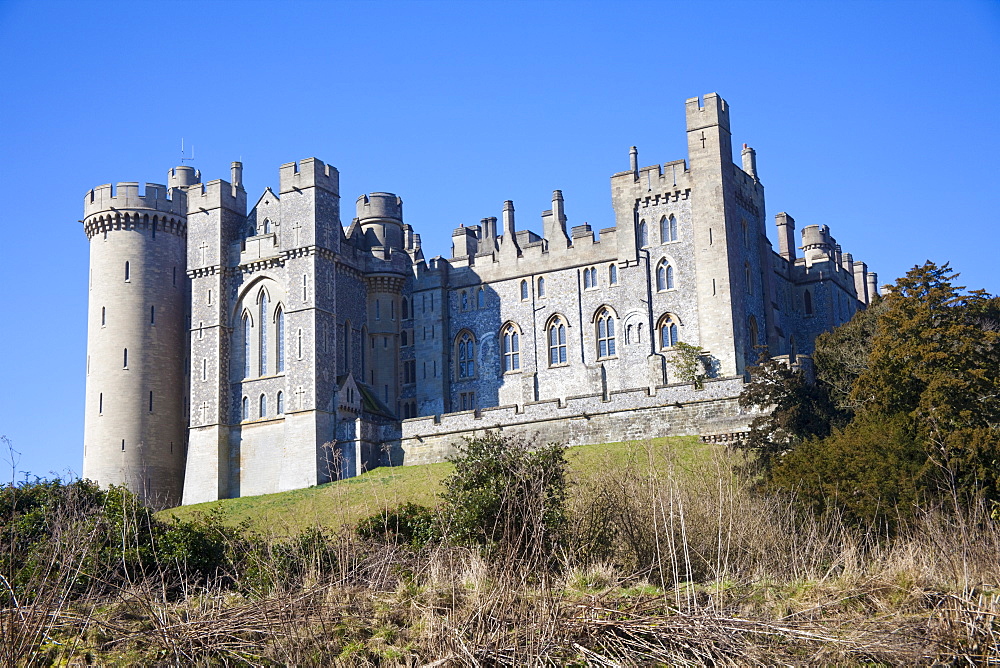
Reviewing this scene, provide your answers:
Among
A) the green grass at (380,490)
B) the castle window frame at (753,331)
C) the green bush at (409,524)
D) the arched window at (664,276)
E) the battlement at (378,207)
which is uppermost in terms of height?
the battlement at (378,207)

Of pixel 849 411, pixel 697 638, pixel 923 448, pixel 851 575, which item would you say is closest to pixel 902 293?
pixel 849 411

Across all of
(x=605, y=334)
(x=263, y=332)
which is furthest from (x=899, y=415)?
(x=263, y=332)

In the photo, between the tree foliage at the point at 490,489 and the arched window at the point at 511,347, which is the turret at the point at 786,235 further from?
the tree foliage at the point at 490,489

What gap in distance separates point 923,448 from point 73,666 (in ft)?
61.7

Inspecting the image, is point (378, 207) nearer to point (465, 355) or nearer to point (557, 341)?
point (465, 355)

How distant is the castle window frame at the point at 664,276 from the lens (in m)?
44.4

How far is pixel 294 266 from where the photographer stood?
4522 centimetres

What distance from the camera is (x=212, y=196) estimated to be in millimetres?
47438

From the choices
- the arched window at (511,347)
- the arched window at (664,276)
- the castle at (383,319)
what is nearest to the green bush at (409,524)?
the castle at (383,319)

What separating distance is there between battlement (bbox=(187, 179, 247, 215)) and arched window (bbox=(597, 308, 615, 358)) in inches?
623

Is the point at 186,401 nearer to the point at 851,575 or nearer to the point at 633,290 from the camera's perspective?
the point at 633,290

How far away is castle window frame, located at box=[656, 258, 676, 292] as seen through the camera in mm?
44375

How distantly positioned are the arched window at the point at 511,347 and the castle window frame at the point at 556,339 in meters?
1.49

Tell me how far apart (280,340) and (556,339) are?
1103cm
